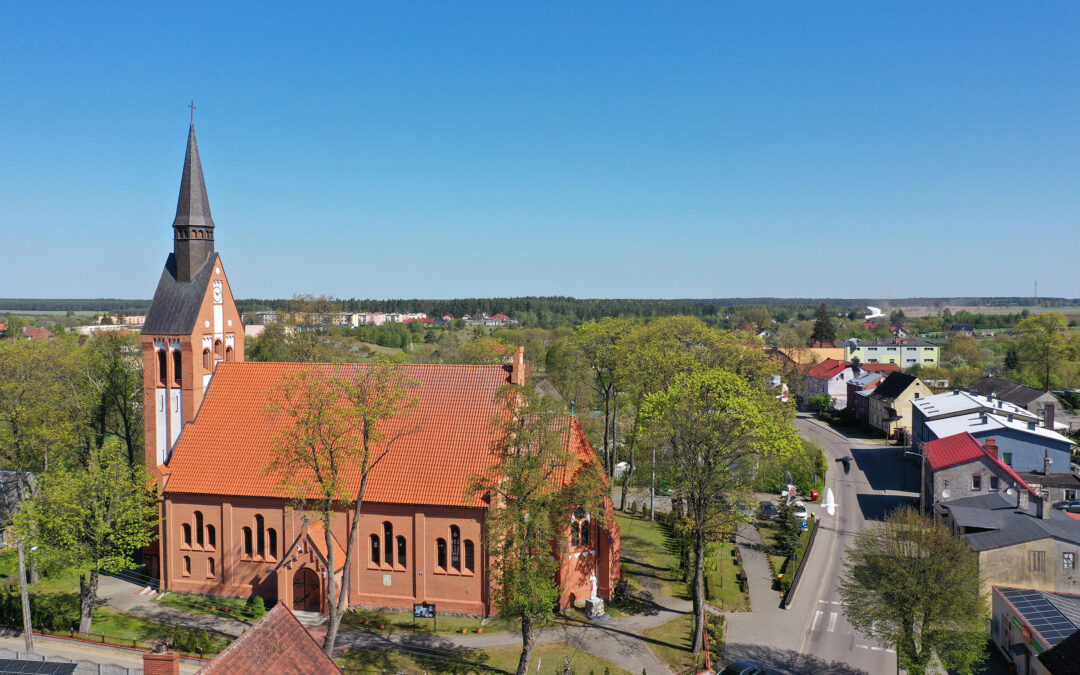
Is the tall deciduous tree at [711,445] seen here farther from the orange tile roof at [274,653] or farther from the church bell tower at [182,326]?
the church bell tower at [182,326]

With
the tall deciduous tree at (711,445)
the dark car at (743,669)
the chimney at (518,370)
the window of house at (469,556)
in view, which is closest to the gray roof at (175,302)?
the chimney at (518,370)

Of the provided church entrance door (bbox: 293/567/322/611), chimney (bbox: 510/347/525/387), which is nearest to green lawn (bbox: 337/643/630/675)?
church entrance door (bbox: 293/567/322/611)

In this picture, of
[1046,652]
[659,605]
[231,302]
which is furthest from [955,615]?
[231,302]

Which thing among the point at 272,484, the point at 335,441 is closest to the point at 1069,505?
the point at 335,441

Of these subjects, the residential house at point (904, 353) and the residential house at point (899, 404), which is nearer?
the residential house at point (899, 404)

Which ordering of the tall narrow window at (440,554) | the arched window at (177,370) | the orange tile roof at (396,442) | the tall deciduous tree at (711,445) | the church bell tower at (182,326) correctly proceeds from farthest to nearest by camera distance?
1. the arched window at (177,370)
2. the church bell tower at (182,326)
3. the orange tile roof at (396,442)
4. the tall narrow window at (440,554)
5. the tall deciduous tree at (711,445)

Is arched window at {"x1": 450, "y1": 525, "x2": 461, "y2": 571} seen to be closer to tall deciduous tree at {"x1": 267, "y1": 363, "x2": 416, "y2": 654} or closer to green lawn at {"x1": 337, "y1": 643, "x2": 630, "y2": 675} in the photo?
green lawn at {"x1": 337, "y1": 643, "x2": 630, "y2": 675}

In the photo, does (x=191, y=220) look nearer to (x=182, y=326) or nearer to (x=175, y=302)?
(x=175, y=302)

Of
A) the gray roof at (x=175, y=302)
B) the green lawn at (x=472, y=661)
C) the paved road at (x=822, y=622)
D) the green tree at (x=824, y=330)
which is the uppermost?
the gray roof at (x=175, y=302)
